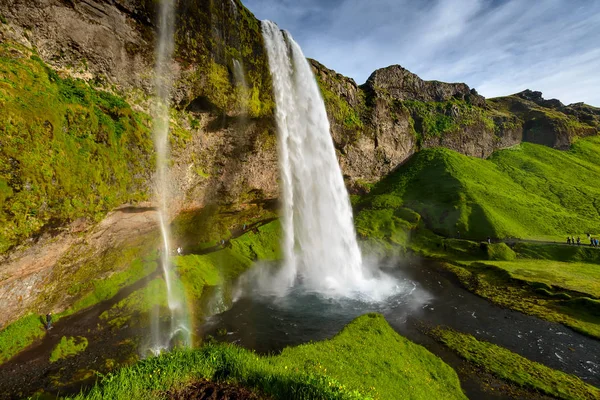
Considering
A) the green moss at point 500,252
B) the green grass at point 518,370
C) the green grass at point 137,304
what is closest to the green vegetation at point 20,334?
the green grass at point 137,304

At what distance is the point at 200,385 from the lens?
7895 mm

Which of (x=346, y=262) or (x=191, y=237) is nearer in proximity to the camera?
(x=191, y=237)

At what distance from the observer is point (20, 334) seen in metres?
14.5

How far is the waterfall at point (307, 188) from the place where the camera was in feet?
101

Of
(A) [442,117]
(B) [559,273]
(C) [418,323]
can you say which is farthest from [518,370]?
(A) [442,117]

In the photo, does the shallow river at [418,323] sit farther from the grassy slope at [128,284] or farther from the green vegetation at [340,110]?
the green vegetation at [340,110]

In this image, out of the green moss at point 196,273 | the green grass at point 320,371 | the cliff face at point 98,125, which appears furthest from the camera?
the green moss at point 196,273

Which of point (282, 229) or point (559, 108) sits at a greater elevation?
point (559, 108)

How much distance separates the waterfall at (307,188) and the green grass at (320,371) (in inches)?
566

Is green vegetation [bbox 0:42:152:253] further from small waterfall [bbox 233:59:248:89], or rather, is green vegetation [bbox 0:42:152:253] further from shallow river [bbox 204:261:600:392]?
shallow river [bbox 204:261:600:392]

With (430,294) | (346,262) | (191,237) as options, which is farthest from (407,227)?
(191,237)

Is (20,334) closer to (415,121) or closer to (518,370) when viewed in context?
(518,370)

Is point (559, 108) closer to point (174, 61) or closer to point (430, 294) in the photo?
point (430, 294)

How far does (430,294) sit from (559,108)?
130 meters
